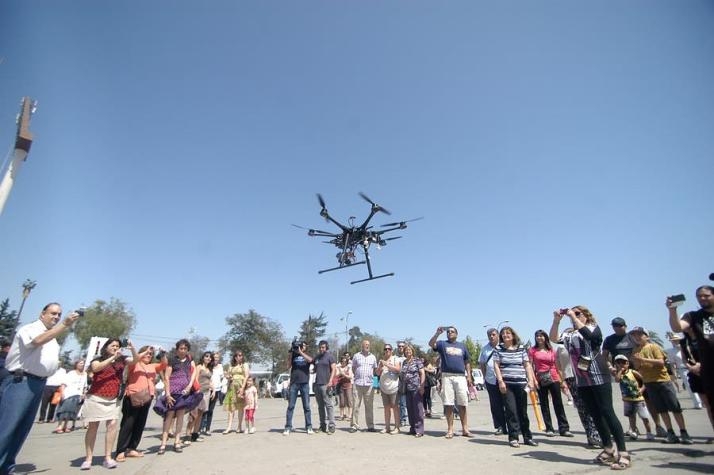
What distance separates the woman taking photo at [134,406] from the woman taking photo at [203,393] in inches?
37.7

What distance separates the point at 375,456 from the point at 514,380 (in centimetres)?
281

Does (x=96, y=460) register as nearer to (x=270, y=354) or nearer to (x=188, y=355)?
(x=188, y=355)

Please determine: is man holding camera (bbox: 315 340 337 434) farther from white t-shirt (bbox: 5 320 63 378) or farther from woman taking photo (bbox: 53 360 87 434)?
woman taking photo (bbox: 53 360 87 434)

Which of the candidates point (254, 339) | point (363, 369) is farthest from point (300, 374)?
point (254, 339)

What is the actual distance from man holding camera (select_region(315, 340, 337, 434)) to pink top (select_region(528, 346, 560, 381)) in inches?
177

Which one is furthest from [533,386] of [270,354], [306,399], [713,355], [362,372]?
[270,354]

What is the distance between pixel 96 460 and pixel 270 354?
4769cm

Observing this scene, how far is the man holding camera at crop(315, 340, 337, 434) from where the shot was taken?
7.86 metres

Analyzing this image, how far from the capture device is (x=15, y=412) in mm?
4188

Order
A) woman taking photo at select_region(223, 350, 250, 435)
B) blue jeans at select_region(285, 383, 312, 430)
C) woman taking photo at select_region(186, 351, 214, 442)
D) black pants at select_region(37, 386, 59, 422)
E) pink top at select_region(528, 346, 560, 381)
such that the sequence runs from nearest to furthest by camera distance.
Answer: woman taking photo at select_region(186, 351, 214, 442)
pink top at select_region(528, 346, 560, 381)
blue jeans at select_region(285, 383, 312, 430)
woman taking photo at select_region(223, 350, 250, 435)
black pants at select_region(37, 386, 59, 422)

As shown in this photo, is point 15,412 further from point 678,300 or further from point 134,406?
point 678,300

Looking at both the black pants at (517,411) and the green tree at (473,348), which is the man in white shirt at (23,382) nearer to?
the black pants at (517,411)

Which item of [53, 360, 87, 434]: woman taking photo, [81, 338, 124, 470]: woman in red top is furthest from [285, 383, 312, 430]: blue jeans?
[53, 360, 87, 434]: woman taking photo

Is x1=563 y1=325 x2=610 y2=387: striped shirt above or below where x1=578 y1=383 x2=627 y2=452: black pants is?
above
